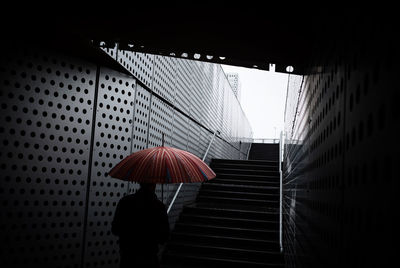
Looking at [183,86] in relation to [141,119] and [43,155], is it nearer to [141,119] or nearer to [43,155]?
[141,119]

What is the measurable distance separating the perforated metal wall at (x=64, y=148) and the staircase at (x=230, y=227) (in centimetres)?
207

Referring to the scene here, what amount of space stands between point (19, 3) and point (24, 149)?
3.81 ft

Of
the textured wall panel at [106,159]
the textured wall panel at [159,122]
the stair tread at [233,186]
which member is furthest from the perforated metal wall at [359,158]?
the stair tread at [233,186]

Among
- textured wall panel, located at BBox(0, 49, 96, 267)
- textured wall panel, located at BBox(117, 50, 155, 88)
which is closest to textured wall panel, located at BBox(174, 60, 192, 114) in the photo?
textured wall panel, located at BBox(117, 50, 155, 88)

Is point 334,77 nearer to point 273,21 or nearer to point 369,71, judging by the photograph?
point 369,71

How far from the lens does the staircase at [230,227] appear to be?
5145 mm

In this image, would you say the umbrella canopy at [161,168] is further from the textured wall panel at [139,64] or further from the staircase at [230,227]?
the staircase at [230,227]

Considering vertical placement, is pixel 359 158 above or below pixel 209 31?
below

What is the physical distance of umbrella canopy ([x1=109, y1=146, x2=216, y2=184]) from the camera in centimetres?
259

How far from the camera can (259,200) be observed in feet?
23.3

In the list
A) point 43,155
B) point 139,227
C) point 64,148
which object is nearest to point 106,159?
point 64,148

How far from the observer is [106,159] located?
342 cm

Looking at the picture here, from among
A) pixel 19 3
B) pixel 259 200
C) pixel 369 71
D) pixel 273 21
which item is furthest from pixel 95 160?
pixel 259 200

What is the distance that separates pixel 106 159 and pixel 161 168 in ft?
3.36
